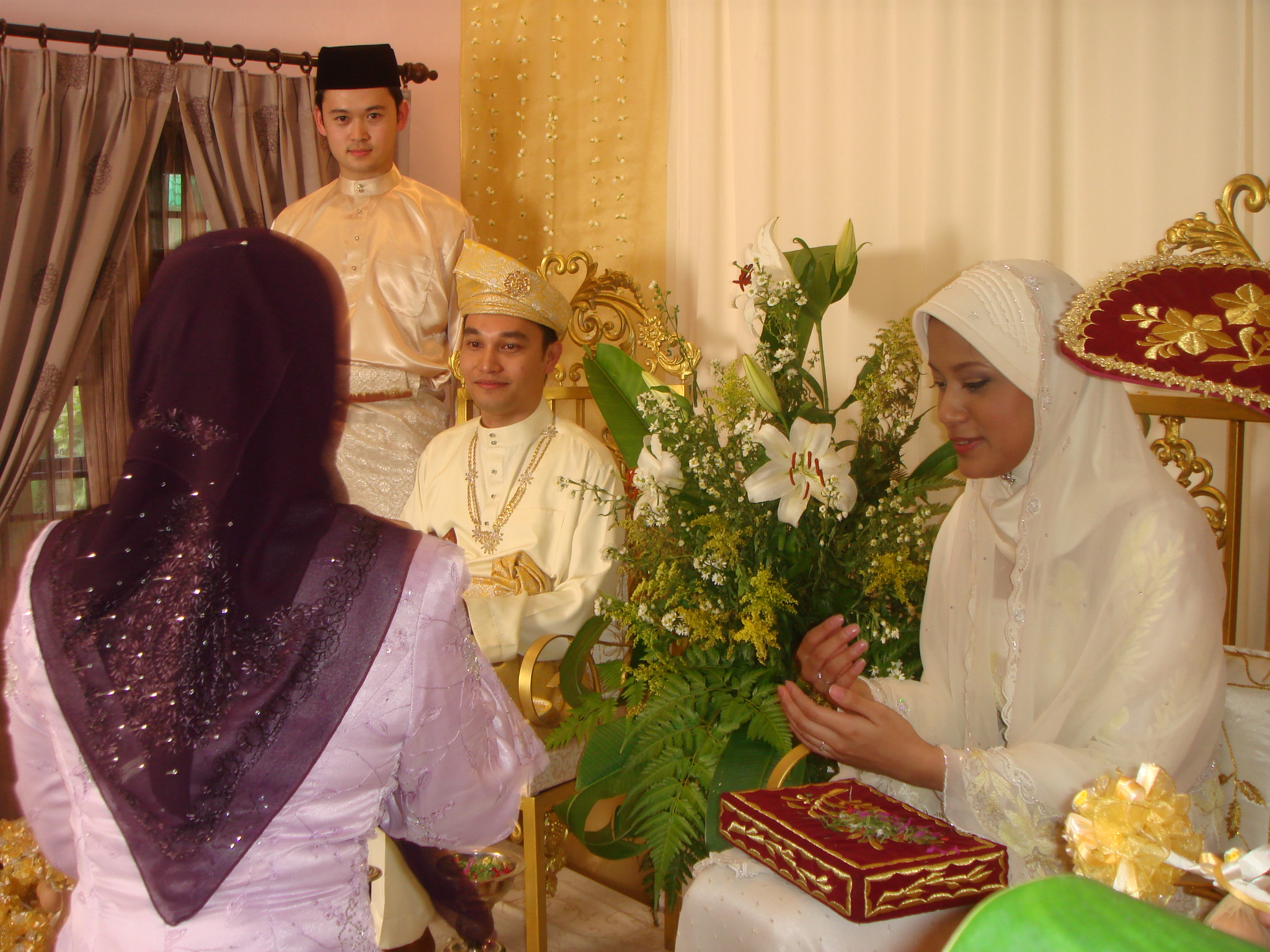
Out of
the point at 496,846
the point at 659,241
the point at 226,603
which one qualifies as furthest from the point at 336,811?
the point at 659,241

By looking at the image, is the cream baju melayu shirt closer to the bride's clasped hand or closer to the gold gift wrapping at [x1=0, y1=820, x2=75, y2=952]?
the gold gift wrapping at [x1=0, y1=820, x2=75, y2=952]

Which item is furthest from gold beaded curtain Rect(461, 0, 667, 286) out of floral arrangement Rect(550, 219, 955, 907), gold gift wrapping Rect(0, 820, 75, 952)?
gold gift wrapping Rect(0, 820, 75, 952)

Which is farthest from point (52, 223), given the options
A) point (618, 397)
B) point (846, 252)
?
point (846, 252)

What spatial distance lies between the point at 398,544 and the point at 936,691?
1.06 m

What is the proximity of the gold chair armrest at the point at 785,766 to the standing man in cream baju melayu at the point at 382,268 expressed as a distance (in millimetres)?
1777

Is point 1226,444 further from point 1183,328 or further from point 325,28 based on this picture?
point 325,28

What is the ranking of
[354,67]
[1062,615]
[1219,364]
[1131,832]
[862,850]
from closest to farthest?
1. [1131,832]
2. [862,850]
3. [1219,364]
4. [1062,615]
5. [354,67]

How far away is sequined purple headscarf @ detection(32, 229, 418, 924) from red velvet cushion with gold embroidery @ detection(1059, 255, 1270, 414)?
1094 mm

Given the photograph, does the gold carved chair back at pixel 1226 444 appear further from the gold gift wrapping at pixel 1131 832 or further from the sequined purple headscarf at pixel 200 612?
the sequined purple headscarf at pixel 200 612

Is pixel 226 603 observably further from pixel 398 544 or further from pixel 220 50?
pixel 220 50

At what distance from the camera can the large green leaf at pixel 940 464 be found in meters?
2.00

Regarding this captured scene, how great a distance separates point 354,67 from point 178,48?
3.04 feet

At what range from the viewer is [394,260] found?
10.6ft

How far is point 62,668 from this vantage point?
1.09m
